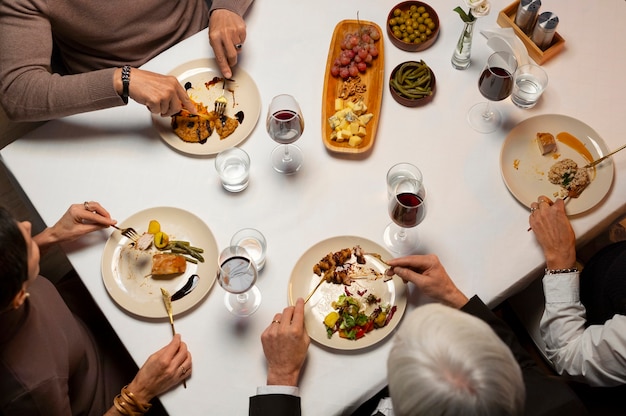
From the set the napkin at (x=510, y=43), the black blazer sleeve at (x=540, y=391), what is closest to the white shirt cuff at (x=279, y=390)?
the black blazer sleeve at (x=540, y=391)

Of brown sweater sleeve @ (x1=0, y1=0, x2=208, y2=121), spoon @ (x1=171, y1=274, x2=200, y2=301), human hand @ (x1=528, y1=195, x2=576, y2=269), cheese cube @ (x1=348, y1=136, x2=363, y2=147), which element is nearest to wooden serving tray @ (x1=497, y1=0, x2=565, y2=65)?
human hand @ (x1=528, y1=195, x2=576, y2=269)

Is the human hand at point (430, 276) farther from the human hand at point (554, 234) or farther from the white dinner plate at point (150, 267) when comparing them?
the white dinner plate at point (150, 267)

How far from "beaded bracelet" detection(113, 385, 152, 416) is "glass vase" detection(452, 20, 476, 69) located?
151 cm

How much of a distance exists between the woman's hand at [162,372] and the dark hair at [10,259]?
42 centimetres

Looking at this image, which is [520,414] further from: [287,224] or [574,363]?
[287,224]

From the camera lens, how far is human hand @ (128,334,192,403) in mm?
1456

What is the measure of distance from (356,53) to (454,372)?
4.07 feet

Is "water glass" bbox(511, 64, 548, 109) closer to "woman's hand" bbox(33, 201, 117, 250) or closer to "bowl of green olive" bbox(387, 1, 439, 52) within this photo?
"bowl of green olive" bbox(387, 1, 439, 52)

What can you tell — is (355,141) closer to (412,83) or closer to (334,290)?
(412,83)

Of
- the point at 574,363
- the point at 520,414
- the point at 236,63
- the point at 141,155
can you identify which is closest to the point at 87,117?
the point at 141,155

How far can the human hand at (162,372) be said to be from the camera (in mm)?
1456

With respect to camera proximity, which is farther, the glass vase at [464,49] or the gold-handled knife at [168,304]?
the glass vase at [464,49]

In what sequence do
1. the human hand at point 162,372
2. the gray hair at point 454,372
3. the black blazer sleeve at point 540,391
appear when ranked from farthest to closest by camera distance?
the human hand at point 162,372, the black blazer sleeve at point 540,391, the gray hair at point 454,372

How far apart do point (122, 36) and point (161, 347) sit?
3.97 feet
